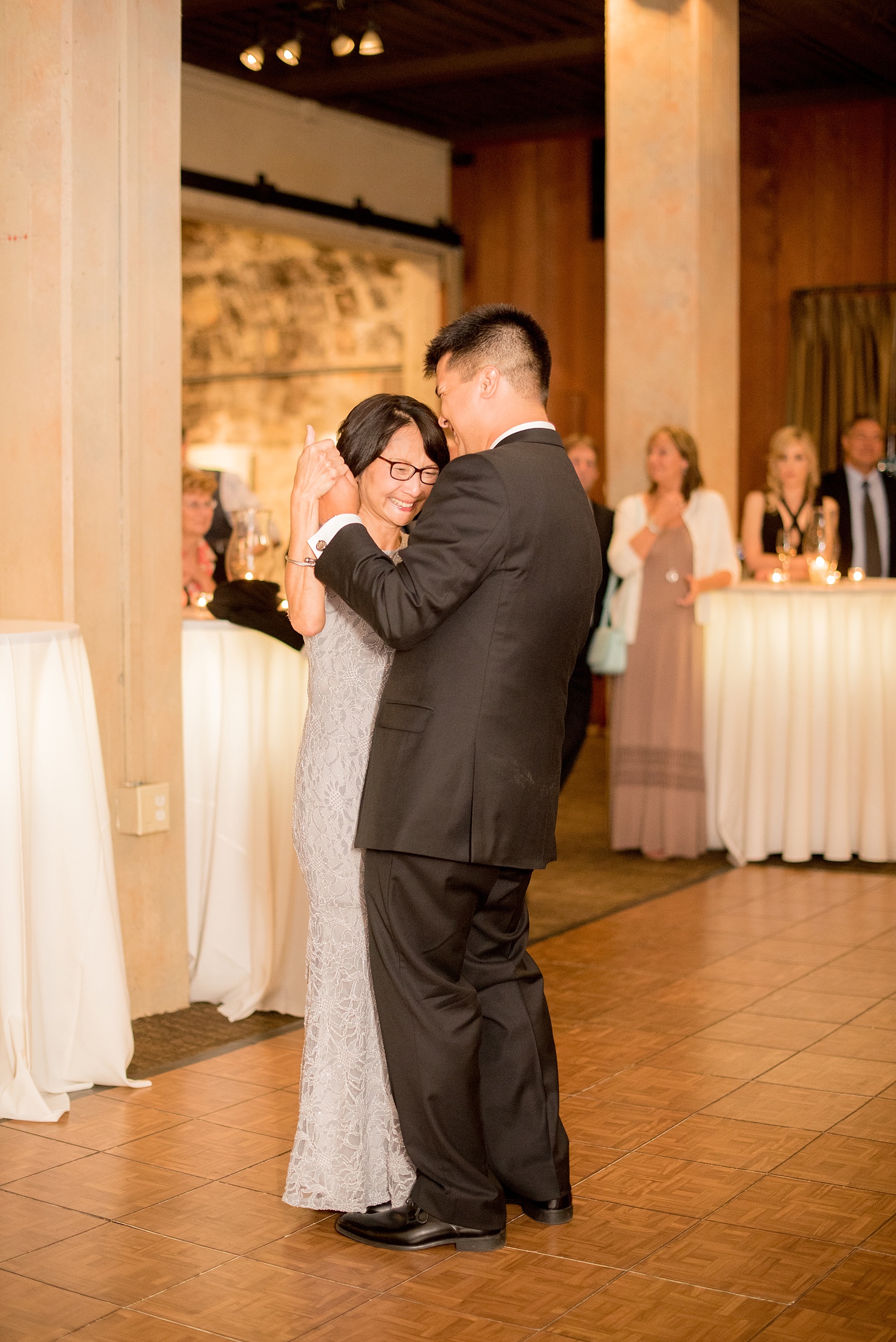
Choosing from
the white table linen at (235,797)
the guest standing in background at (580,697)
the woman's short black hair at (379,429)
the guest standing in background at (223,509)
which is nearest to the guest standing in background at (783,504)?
the guest standing in background at (580,697)

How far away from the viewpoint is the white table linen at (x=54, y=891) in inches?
134

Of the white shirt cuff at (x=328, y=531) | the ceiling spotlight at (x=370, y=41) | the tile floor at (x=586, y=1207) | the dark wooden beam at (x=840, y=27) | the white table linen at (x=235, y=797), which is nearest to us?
the tile floor at (x=586, y=1207)

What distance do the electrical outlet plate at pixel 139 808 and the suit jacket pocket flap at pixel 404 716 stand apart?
165cm

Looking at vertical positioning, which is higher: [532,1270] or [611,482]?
[611,482]

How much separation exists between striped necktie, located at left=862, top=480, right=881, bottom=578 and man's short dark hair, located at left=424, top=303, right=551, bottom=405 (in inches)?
210

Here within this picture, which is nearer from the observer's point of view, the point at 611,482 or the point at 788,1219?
the point at 788,1219

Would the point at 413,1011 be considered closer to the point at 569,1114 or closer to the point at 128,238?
the point at 569,1114

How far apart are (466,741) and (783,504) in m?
4.54

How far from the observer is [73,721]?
3.56m

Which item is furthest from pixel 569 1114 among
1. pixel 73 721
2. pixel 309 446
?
pixel 309 446

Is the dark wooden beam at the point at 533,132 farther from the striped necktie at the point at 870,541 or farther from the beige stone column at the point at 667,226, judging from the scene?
the striped necktie at the point at 870,541

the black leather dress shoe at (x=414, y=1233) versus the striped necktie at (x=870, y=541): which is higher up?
the striped necktie at (x=870, y=541)

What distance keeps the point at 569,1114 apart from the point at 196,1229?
96cm

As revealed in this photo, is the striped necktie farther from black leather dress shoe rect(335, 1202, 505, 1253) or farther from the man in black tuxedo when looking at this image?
black leather dress shoe rect(335, 1202, 505, 1253)
